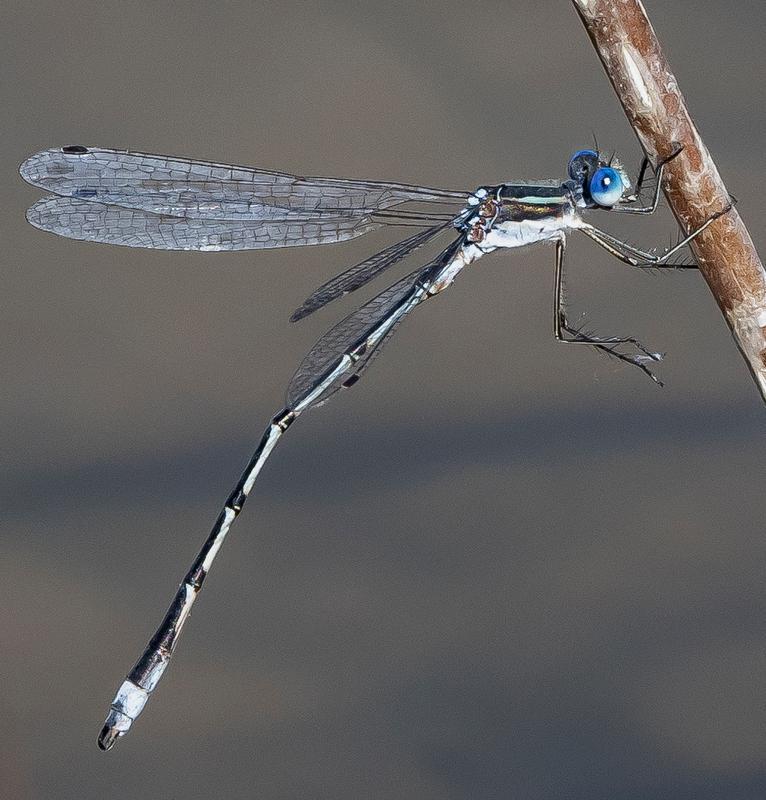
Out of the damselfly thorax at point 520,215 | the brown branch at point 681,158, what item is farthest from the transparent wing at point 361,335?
the brown branch at point 681,158

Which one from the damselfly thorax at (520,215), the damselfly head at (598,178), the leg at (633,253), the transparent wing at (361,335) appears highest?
the damselfly head at (598,178)

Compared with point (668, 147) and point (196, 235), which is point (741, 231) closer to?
point (668, 147)

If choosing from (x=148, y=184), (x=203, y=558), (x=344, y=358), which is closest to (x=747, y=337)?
(x=344, y=358)

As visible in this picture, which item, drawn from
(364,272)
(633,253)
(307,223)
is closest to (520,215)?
(633,253)

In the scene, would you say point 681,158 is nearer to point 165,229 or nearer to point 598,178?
point 598,178

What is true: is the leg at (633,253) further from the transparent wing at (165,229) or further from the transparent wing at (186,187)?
the transparent wing at (165,229)
